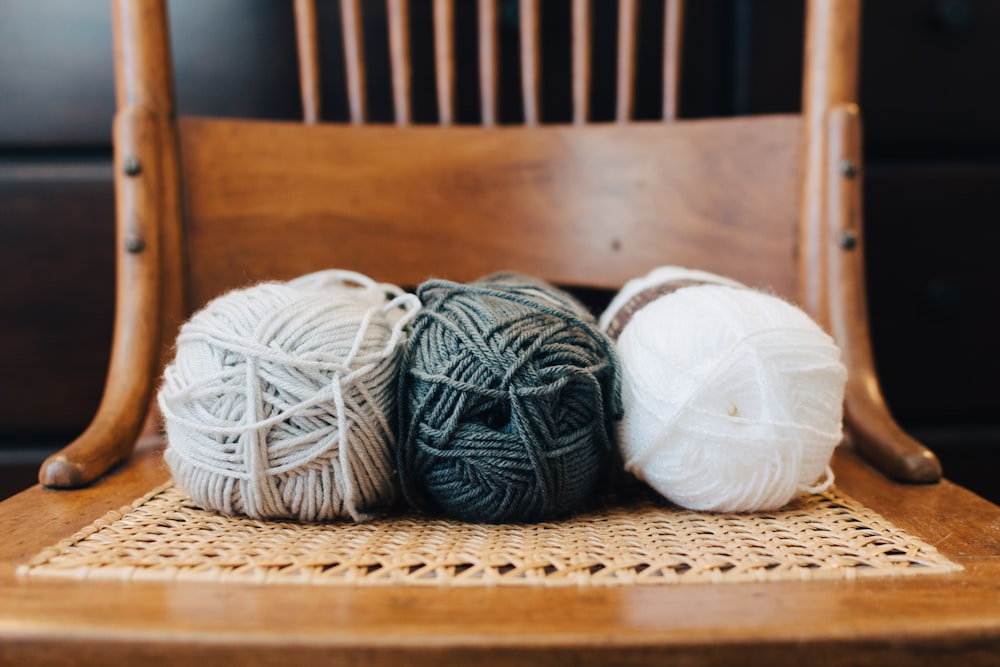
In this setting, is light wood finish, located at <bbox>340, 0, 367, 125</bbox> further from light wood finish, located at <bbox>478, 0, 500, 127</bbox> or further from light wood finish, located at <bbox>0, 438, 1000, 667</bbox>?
light wood finish, located at <bbox>0, 438, 1000, 667</bbox>

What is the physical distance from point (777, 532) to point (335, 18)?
0.58 meters

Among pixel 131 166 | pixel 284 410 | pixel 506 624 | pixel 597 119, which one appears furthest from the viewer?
pixel 597 119

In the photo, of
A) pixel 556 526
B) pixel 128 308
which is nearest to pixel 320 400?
pixel 556 526

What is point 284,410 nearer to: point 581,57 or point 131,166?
point 131,166

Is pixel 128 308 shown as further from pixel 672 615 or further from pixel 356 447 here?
pixel 672 615

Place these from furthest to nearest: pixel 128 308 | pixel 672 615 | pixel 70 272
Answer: pixel 70 272 → pixel 128 308 → pixel 672 615

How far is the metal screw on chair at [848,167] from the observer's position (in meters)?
0.55

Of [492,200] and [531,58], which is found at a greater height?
[531,58]

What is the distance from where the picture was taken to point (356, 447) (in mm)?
379

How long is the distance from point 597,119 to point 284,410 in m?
0.49

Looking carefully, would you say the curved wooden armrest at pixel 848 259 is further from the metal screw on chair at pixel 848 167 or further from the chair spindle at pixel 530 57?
the chair spindle at pixel 530 57

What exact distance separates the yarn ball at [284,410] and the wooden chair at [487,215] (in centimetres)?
7

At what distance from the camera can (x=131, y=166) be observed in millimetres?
528

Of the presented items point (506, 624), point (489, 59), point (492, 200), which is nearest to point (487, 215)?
point (492, 200)
